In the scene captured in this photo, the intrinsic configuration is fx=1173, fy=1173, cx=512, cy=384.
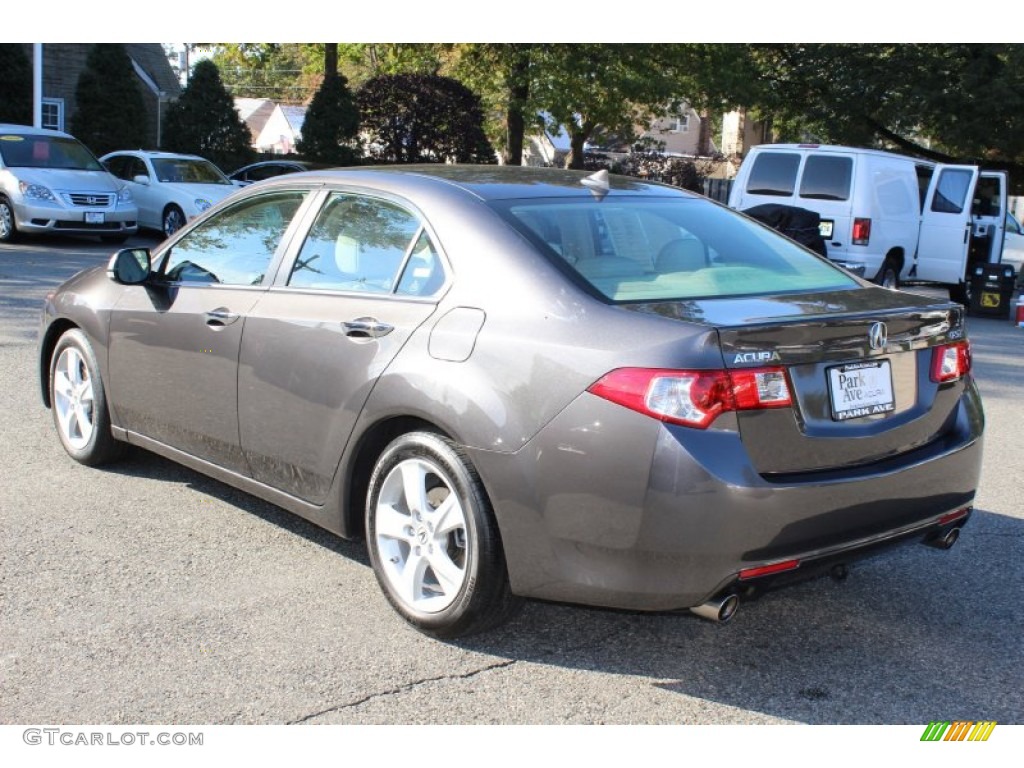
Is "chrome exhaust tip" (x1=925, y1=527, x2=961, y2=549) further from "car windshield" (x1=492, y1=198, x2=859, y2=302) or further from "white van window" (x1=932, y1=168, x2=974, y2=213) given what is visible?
"white van window" (x1=932, y1=168, x2=974, y2=213)

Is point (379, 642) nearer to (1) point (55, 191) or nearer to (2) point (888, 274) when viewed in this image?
(2) point (888, 274)

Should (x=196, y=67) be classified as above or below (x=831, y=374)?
above

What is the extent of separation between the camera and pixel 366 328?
13.8 feet

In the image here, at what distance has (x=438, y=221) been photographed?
422 centimetres

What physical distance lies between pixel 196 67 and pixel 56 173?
46.1 feet

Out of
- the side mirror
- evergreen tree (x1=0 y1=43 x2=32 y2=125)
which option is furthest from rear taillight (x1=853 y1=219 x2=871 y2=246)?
evergreen tree (x1=0 y1=43 x2=32 y2=125)

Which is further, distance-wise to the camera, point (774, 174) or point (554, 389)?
point (774, 174)

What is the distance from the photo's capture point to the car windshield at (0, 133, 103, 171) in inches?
704

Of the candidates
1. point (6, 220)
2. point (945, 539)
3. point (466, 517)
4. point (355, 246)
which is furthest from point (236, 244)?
point (6, 220)

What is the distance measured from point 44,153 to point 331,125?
12.2 meters

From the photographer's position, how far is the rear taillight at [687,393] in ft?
11.1

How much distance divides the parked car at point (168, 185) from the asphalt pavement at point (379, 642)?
14.6 metres

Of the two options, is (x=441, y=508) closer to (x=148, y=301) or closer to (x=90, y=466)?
(x=148, y=301)

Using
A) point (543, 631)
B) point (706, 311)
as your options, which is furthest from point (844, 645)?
point (706, 311)
